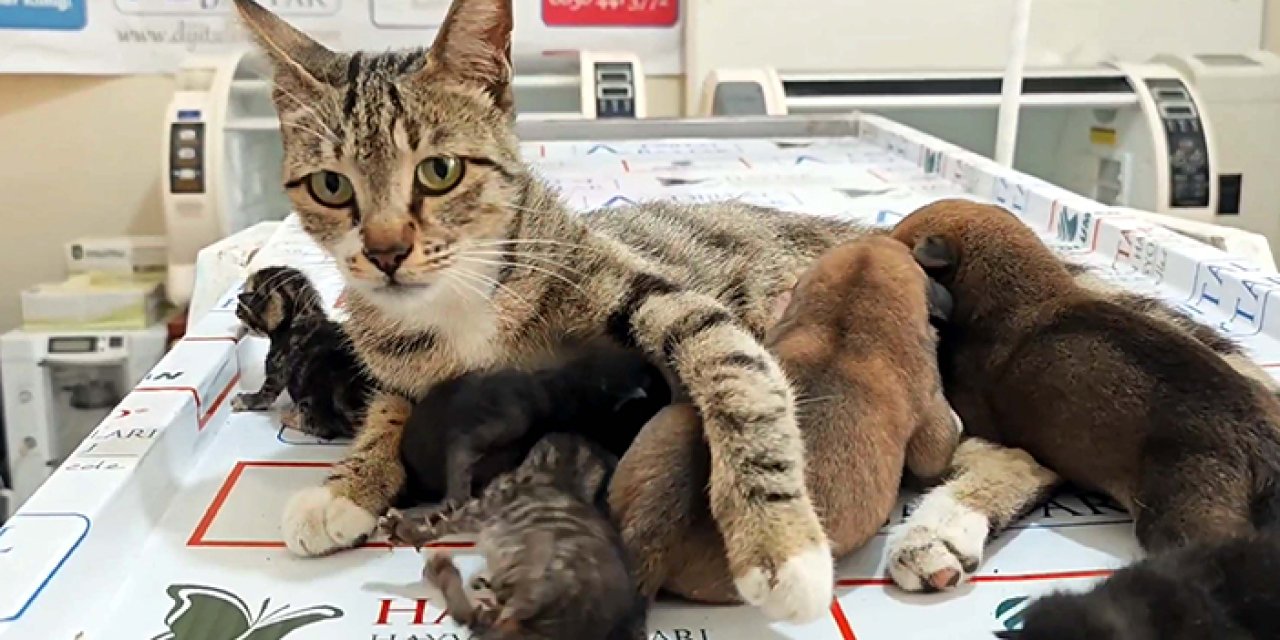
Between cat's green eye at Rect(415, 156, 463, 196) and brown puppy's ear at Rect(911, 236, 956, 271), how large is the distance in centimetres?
44

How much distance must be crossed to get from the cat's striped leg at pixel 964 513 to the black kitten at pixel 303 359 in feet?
1.80

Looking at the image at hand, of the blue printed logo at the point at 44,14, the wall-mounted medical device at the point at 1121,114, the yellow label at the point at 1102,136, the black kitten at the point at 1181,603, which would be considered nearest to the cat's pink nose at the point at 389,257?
the black kitten at the point at 1181,603

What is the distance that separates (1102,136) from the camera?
2.62 metres

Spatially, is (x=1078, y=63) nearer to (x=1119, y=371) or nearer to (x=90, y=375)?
(x=1119, y=371)

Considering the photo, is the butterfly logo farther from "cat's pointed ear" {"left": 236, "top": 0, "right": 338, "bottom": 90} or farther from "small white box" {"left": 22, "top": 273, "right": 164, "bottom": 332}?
"small white box" {"left": 22, "top": 273, "right": 164, "bottom": 332}

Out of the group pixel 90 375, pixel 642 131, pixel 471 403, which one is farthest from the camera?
pixel 642 131

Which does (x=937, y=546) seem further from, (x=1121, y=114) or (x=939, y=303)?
(x=1121, y=114)

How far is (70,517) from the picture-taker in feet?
2.76

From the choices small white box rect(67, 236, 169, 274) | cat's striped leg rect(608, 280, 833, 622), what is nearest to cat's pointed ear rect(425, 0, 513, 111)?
cat's striped leg rect(608, 280, 833, 622)

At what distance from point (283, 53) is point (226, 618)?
51 cm

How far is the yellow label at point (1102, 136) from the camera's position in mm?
2578

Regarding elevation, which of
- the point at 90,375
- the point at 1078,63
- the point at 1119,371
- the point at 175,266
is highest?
the point at 1078,63

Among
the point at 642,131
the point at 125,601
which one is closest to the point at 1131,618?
the point at 125,601

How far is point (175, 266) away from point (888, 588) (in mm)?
1991
